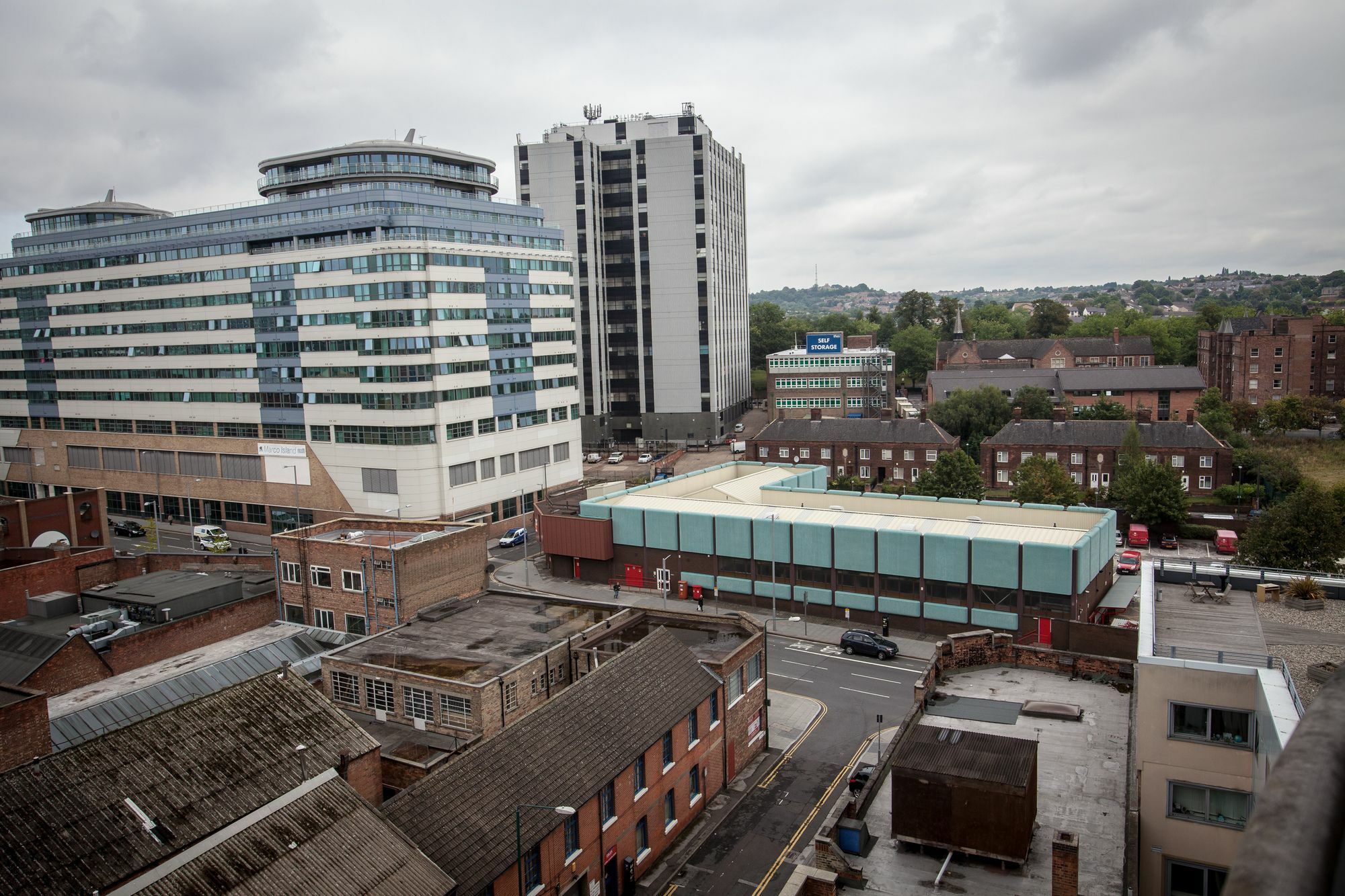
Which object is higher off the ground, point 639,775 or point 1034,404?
point 1034,404

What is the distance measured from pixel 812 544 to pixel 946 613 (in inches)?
334

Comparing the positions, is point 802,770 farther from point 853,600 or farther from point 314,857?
point 314,857

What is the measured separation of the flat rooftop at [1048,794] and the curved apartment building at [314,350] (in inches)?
2051

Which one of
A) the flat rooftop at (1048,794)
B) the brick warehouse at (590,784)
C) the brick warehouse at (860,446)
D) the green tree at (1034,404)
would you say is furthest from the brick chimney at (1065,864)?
the green tree at (1034,404)

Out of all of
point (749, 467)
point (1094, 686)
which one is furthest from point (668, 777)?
point (749, 467)

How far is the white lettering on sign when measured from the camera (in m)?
74.9

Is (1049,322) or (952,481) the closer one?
(952,481)

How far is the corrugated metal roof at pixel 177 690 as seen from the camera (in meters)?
29.8

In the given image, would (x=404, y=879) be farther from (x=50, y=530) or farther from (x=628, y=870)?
(x=50, y=530)

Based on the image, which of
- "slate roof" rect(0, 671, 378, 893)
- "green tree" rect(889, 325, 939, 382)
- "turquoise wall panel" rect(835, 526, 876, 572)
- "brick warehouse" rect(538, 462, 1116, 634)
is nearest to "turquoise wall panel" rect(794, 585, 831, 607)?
"brick warehouse" rect(538, 462, 1116, 634)

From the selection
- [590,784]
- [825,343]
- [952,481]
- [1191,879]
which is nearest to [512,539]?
[952,481]

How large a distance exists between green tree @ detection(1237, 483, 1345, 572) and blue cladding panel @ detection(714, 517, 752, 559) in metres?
28.1

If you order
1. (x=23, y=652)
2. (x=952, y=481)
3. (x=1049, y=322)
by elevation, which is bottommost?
(x=952, y=481)

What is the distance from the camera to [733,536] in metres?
55.7
